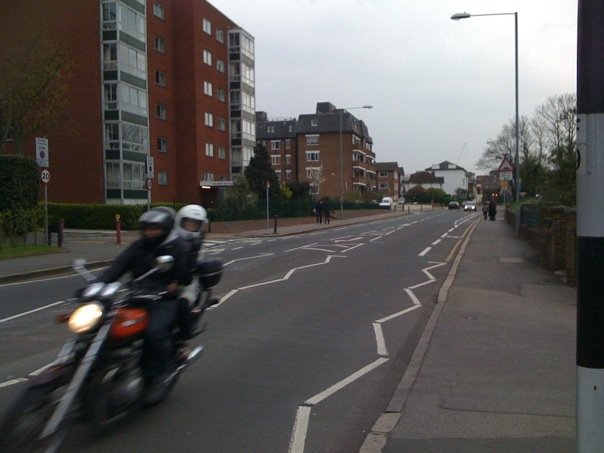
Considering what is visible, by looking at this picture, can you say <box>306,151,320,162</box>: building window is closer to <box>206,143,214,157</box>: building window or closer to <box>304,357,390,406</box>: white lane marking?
<box>206,143,214,157</box>: building window

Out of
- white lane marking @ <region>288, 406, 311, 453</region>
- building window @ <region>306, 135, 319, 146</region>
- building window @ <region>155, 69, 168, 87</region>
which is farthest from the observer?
building window @ <region>306, 135, 319, 146</region>

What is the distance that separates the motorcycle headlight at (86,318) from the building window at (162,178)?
4906 centimetres


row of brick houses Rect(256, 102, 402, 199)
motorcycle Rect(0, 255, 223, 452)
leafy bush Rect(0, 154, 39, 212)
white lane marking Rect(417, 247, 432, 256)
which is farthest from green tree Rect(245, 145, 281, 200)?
motorcycle Rect(0, 255, 223, 452)

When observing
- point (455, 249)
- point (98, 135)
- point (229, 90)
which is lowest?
point (455, 249)

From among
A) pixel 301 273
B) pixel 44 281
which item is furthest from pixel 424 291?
pixel 44 281

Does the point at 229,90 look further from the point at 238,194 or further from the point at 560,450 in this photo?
the point at 560,450

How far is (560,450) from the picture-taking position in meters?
4.89

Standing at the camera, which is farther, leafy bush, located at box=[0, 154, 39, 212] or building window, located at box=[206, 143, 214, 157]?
building window, located at box=[206, 143, 214, 157]

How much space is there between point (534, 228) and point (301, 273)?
11.2m

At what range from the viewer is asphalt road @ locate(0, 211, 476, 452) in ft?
17.4

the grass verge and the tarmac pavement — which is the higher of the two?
the grass verge

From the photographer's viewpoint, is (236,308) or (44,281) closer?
(236,308)

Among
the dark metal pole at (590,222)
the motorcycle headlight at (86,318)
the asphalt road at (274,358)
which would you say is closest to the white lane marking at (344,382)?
the asphalt road at (274,358)

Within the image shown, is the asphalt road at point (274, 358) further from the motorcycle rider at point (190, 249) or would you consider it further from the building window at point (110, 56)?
the building window at point (110, 56)
